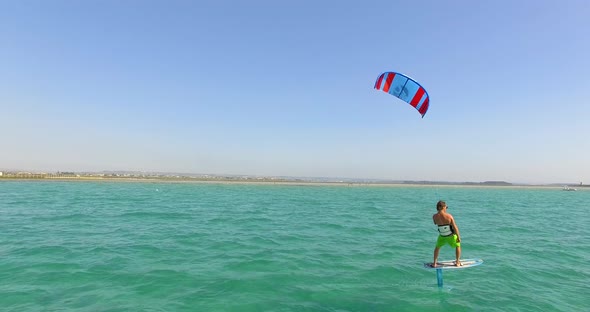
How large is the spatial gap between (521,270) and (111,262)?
17.1 metres

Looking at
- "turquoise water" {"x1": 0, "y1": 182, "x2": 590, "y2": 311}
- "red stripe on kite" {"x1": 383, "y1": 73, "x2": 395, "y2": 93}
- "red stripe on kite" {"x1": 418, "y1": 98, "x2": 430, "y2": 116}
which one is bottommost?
"turquoise water" {"x1": 0, "y1": 182, "x2": 590, "y2": 311}

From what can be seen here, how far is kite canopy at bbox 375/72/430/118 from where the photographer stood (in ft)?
44.9

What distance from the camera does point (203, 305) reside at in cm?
982

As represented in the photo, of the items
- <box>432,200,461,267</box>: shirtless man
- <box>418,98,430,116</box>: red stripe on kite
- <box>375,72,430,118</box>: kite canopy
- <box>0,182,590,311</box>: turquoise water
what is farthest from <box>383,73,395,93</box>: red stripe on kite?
<box>432,200,461,267</box>: shirtless man

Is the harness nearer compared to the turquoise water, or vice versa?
the turquoise water

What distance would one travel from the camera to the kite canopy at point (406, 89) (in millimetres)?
13688

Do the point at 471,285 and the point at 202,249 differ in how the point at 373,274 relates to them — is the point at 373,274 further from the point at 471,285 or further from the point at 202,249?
the point at 202,249

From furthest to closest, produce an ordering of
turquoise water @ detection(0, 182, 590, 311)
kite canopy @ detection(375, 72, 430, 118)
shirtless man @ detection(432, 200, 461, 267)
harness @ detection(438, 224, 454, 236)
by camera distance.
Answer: kite canopy @ detection(375, 72, 430, 118), harness @ detection(438, 224, 454, 236), shirtless man @ detection(432, 200, 461, 267), turquoise water @ detection(0, 182, 590, 311)

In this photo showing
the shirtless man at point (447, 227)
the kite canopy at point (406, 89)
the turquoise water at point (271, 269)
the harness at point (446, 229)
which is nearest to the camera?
the turquoise water at point (271, 269)

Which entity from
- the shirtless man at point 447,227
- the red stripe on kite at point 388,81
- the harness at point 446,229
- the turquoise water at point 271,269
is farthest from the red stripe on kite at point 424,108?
the harness at point 446,229

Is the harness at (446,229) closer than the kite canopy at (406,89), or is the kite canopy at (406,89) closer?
the harness at (446,229)

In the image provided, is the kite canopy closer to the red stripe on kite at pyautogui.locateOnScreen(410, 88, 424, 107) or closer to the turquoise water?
the red stripe on kite at pyautogui.locateOnScreen(410, 88, 424, 107)

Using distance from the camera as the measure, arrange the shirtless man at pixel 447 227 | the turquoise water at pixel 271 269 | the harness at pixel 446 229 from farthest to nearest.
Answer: the harness at pixel 446 229, the shirtless man at pixel 447 227, the turquoise water at pixel 271 269

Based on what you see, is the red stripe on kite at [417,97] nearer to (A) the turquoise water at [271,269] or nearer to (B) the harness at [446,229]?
(A) the turquoise water at [271,269]
